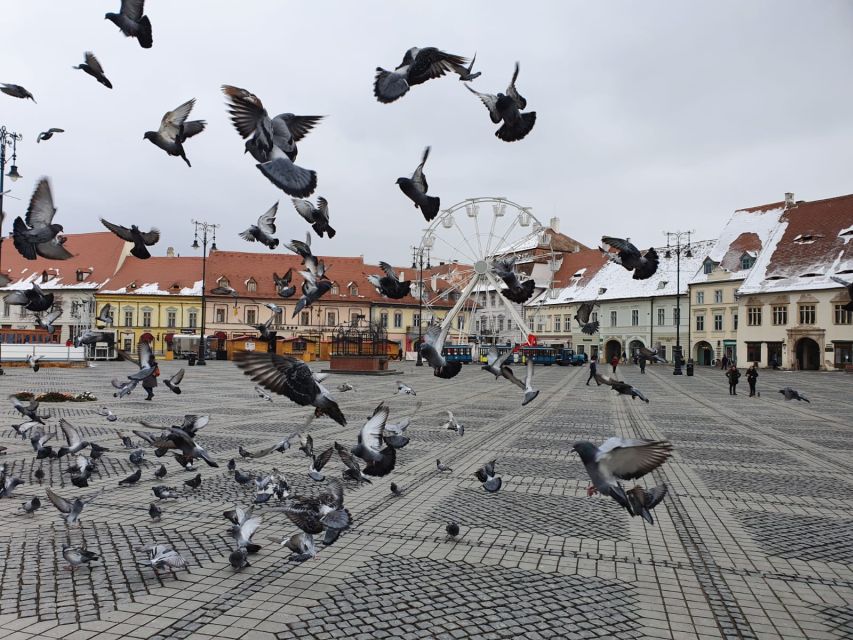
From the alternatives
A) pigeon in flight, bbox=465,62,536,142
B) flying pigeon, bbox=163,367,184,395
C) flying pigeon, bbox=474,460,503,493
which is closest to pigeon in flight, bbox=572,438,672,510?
pigeon in flight, bbox=465,62,536,142

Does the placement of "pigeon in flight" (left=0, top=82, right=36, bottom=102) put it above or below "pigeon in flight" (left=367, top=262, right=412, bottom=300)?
above

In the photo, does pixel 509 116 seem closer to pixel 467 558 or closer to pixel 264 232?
pixel 264 232

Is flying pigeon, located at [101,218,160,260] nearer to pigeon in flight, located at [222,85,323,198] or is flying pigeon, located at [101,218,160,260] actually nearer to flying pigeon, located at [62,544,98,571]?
pigeon in flight, located at [222,85,323,198]

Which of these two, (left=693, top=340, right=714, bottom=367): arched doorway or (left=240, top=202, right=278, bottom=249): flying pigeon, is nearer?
(left=240, top=202, right=278, bottom=249): flying pigeon

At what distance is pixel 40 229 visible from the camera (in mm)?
5855

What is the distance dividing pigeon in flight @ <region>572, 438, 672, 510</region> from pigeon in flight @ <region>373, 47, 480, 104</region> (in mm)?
2621

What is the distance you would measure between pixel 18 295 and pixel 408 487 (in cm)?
497

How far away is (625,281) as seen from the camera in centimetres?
6819

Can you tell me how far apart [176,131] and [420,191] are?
2.18m

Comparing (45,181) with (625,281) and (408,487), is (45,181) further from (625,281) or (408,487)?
(625,281)

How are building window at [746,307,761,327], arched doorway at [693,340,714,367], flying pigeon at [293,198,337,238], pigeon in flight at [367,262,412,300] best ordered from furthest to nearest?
1. arched doorway at [693,340,714,367]
2. building window at [746,307,761,327]
3. pigeon in flight at [367,262,412,300]
4. flying pigeon at [293,198,337,238]

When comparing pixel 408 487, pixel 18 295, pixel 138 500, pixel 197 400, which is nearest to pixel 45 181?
pixel 18 295

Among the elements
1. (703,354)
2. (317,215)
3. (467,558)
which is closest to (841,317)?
(703,354)

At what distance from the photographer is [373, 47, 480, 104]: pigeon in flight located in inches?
176
